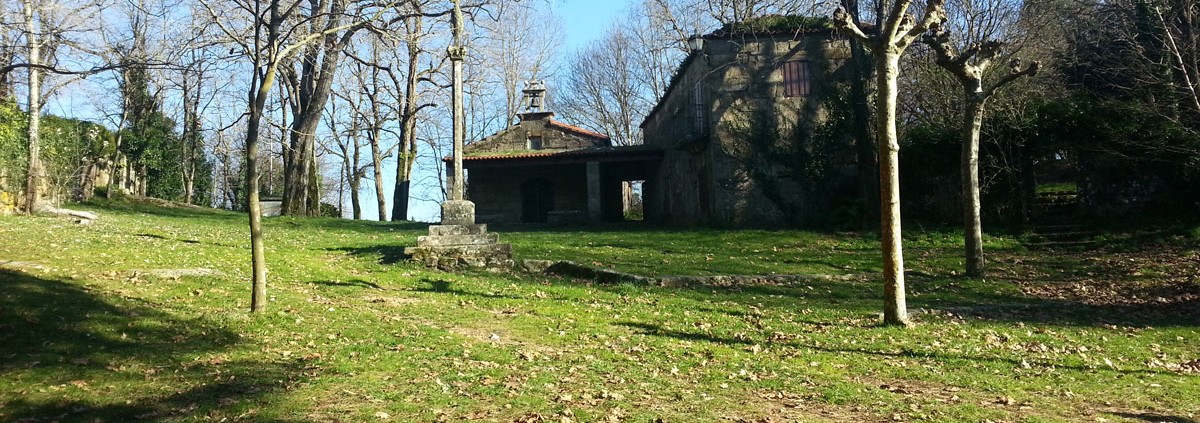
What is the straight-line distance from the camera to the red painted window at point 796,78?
929 inches

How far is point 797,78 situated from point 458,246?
532 inches

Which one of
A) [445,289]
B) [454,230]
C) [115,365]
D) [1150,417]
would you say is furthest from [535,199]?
[1150,417]

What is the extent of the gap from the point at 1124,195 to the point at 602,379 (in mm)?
Result: 19518

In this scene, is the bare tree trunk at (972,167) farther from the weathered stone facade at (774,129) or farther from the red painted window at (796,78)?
the red painted window at (796,78)

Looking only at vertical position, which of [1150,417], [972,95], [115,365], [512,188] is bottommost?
[1150,417]

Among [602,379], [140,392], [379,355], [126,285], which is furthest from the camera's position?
[126,285]

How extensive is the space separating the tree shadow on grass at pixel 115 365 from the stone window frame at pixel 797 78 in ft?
63.2

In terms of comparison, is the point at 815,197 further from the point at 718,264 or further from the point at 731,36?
the point at 718,264

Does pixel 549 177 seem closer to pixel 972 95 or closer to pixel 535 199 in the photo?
pixel 535 199

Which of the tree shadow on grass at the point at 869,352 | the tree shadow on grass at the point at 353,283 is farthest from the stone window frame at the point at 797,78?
the tree shadow on grass at the point at 869,352

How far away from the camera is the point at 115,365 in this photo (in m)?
6.05

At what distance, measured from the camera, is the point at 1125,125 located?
1977 cm

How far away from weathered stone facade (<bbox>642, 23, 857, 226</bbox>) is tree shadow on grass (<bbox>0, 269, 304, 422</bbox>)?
58.9ft

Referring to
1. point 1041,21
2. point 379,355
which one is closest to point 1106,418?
point 379,355
